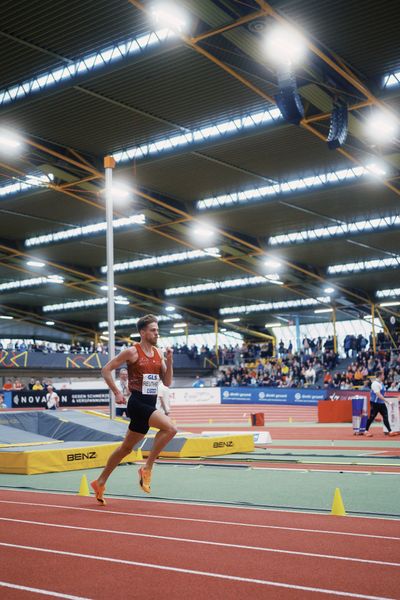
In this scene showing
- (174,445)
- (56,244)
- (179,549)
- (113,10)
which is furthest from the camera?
(56,244)

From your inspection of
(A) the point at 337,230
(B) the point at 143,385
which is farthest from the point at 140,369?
(A) the point at 337,230

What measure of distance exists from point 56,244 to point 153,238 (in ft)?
16.9

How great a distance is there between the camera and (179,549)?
5.33 meters

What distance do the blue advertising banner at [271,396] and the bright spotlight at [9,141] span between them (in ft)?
72.9

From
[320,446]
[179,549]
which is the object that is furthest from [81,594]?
[320,446]

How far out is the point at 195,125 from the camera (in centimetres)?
2453

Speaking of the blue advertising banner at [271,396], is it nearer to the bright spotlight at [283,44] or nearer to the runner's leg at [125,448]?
the bright spotlight at [283,44]

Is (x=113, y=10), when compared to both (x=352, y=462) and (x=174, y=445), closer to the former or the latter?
(x=174, y=445)

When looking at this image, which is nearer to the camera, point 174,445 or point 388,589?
point 388,589

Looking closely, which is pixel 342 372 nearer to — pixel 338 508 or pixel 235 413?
pixel 235 413

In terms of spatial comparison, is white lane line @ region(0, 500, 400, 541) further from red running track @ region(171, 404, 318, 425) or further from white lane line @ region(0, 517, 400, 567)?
red running track @ region(171, 404, 318, 425)

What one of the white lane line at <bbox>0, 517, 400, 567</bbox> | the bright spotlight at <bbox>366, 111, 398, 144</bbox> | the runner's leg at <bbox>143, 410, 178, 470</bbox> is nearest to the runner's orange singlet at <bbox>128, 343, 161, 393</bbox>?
the runner's leg at <bbox>143, 410, 178, 470</bbox>

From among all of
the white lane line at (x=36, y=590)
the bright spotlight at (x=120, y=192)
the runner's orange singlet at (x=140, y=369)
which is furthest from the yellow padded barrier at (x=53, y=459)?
the bright spotlight at (x=120, y=192)

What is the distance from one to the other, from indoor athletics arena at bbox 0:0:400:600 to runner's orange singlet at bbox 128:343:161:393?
22mm
